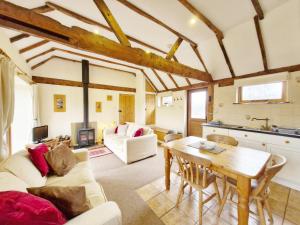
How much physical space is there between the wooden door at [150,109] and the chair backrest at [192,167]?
449 cm

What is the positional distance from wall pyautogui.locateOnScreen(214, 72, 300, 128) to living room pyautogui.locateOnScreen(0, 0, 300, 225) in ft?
0.08

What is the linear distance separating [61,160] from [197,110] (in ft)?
13.5

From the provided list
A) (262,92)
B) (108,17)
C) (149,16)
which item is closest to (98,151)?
(108,17)

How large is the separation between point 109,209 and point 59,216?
34cm

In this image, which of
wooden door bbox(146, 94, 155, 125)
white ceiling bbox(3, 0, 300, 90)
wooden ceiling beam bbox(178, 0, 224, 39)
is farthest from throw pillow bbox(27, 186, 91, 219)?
wooden door bbox(146, 94, 155, 125)

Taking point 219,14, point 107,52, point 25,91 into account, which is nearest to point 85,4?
point 107,52

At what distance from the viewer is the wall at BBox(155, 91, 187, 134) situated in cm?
503

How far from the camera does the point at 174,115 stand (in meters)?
5.44

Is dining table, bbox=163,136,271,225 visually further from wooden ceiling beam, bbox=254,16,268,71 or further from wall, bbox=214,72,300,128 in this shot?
wooden ceiling beam, bbox=254,16,268,71

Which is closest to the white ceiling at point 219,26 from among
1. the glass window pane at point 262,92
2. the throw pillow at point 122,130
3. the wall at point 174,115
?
the glass window pane at point 262,92

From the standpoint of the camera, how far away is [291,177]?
2.30 metres

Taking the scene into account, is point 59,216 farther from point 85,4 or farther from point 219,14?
point 219,14

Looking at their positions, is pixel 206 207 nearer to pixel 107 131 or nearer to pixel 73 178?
pixel 73 178

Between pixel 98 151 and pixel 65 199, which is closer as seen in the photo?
pixel 65 199
